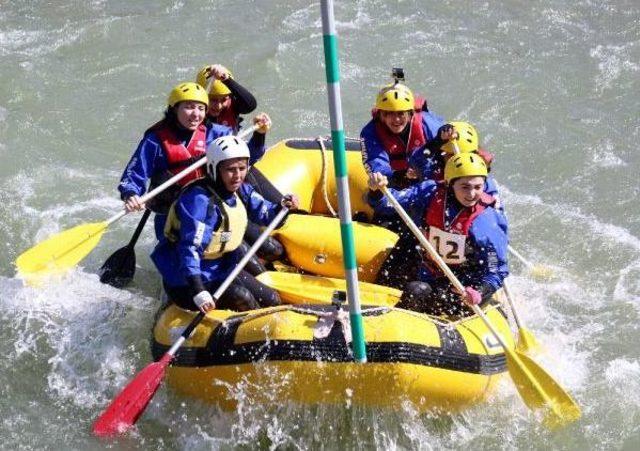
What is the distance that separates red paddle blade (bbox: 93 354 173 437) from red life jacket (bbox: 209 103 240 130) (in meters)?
2.36

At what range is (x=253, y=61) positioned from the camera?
12695 millimetres

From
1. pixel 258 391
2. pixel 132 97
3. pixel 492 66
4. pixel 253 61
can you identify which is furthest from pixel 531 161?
pixel 258 391

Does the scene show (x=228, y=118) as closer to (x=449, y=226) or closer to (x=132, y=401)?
(x=449, y=226)

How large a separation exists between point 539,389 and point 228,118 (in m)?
3.33

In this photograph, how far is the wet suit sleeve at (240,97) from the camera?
7.62m

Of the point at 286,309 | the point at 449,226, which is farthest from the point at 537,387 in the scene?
the point at 286,309

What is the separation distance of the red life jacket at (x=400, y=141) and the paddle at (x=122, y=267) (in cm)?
193

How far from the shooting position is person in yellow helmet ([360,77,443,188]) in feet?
24.2

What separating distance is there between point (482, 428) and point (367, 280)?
1369 millimetres

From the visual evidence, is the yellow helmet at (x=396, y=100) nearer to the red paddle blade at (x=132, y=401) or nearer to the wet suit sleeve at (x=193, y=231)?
the wet suit sleeve at (x=193, y=231)

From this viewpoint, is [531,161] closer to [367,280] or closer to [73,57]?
[367,280]

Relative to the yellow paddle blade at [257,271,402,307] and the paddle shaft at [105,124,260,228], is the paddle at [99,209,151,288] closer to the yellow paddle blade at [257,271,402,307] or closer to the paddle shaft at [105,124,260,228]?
the paddle shaft at [105,124,260,228]

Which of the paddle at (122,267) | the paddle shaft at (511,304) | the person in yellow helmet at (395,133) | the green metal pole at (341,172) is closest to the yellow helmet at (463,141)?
the person in yellow helmet at (395,133)

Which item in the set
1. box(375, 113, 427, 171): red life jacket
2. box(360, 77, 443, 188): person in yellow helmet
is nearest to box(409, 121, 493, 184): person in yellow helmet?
box(360, 77, 443, 188): person in yellow helmet
